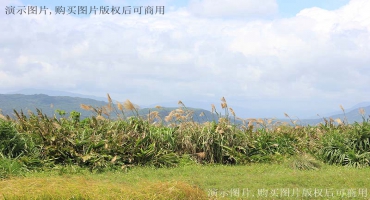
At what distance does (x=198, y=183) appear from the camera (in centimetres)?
906

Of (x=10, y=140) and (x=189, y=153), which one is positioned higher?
(x=10, y=140)

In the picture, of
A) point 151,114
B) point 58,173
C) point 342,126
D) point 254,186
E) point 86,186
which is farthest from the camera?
point 342,126

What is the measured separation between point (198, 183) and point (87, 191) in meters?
3.49

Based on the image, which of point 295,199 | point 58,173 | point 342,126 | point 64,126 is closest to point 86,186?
point 295,199

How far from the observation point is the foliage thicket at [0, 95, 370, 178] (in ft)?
36.1

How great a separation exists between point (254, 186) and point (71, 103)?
7428 inches

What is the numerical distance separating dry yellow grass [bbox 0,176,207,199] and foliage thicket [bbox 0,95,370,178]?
4.03 m

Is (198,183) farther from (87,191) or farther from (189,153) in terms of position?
(87,191)

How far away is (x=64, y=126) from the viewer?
12242 millimetres

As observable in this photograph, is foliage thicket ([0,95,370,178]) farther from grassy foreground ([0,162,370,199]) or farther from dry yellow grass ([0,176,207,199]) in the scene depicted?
dry yellow grass ([0,176,207,199])

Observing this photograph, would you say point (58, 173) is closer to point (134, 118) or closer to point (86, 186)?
point (134, 118)

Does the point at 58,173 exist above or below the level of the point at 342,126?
below

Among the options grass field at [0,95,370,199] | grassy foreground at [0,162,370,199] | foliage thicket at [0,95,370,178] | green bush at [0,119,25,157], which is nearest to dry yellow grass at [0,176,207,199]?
grassy foreground at [0,162,370,199]

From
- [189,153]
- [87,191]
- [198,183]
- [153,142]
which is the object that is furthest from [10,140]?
[87,191]
